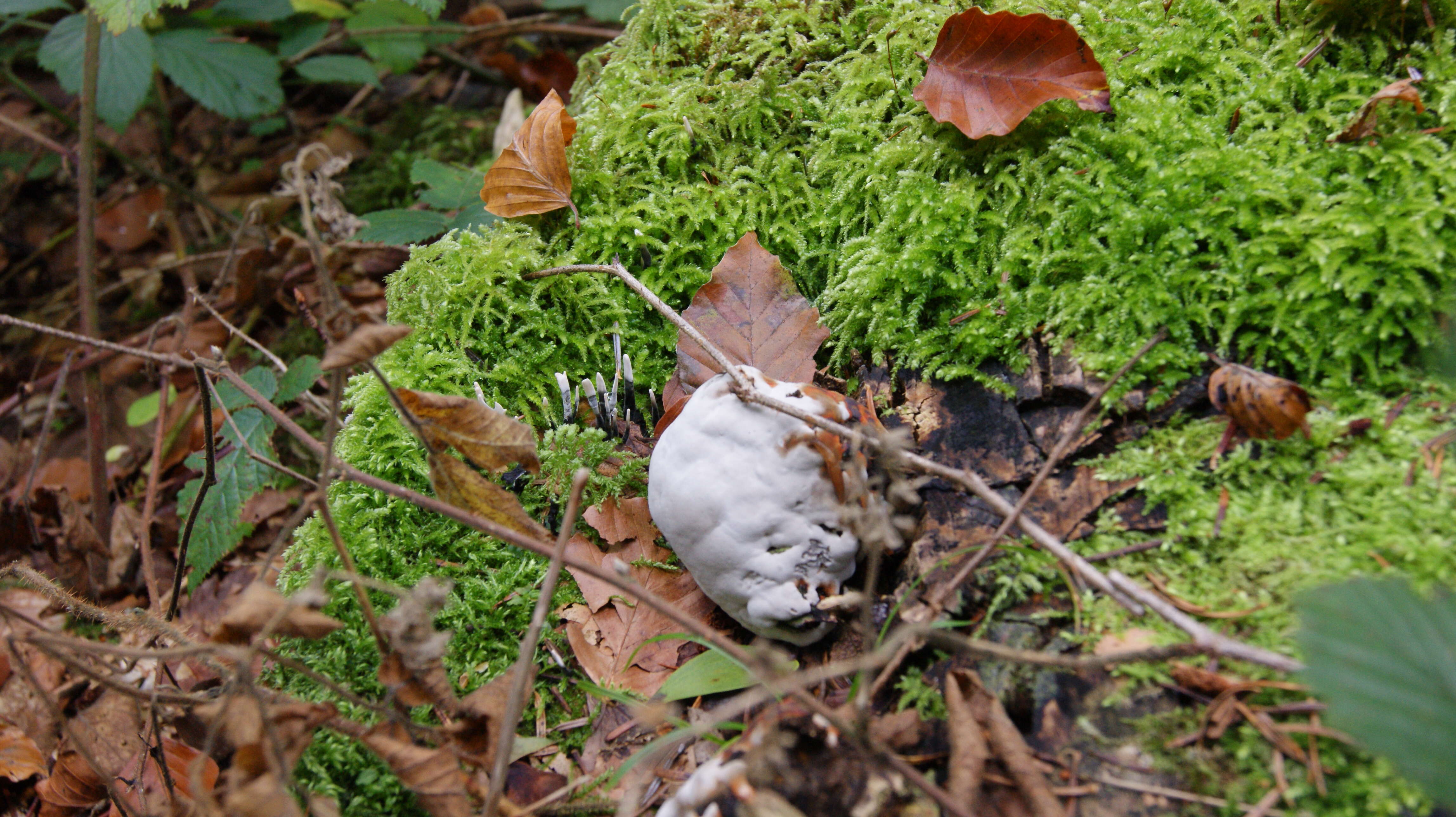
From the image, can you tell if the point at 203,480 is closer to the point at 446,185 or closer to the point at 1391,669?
the point at 446,185

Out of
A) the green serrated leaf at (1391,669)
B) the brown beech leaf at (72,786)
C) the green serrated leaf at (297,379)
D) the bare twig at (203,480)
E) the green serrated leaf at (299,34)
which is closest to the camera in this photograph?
the green serrated leaf at (1391,669)

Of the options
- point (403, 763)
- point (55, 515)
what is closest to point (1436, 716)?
point (403, 763)

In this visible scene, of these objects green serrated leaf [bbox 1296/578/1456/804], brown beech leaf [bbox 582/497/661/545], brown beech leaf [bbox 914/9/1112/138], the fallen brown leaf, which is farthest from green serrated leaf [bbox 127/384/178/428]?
green serrated leaf [bbox 1296/578/1456/804]

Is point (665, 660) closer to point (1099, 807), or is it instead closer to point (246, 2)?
point (1099, 807)

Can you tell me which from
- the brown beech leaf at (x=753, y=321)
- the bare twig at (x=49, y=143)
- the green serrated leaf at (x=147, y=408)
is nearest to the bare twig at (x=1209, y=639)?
the brown beech leaf at (x=753, y=321)

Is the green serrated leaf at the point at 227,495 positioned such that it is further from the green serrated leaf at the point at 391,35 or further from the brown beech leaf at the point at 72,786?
the green serrated leaf at the point at 391,35
